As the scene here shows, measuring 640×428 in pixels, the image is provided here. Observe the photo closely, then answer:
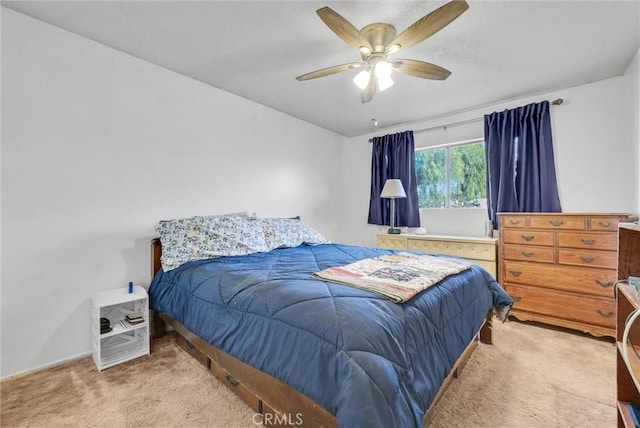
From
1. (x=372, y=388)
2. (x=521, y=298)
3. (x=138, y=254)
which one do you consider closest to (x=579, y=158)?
(x=521, y=298)

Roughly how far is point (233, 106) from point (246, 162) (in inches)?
24.7

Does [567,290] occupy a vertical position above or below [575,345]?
above

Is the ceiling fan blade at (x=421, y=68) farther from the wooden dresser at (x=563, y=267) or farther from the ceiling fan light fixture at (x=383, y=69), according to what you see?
the wooden dresser at (x=563, y=267)

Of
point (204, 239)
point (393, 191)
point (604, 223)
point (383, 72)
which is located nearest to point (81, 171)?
point (204, 239)

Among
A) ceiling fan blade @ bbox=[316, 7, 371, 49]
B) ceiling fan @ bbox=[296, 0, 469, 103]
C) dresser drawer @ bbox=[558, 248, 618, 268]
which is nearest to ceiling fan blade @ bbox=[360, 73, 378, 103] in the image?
ceiling fan @ bbox=[296, 0, 469, 103]

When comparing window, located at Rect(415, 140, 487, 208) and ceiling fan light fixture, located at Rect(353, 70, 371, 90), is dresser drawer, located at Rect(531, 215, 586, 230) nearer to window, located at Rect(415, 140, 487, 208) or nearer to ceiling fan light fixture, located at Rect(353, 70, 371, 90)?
window, located at Rect(415, 140, 487, 208)

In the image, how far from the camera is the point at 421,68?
2.01m

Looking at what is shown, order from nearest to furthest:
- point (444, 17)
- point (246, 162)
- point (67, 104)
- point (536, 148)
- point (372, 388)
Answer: point (372, 388) → point (444, 17) → point (67, 104) → point (536, 148) → point (246, 162)

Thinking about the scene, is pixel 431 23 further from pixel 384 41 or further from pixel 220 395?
pixel 220 395

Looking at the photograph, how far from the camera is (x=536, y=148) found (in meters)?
3.00

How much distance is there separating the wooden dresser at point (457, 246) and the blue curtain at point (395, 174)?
0.38m

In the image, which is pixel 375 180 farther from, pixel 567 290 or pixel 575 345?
pixel 575 345

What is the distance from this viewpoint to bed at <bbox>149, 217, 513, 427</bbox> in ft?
3.05

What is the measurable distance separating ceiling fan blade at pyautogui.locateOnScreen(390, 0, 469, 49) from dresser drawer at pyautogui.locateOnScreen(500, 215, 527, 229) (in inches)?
80.1
